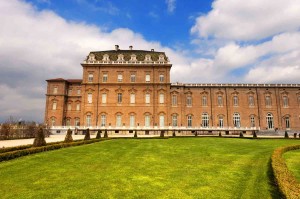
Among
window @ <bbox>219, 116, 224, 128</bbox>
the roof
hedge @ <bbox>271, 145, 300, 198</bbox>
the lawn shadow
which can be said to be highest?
the roof

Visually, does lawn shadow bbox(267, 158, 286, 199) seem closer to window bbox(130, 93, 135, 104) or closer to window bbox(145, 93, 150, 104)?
window bbox(145, 93, 150, 104)

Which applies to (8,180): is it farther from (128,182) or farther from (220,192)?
(220,192)

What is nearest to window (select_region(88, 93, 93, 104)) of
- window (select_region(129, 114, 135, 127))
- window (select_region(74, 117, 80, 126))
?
window (select_region(74, 117, 80, 126))

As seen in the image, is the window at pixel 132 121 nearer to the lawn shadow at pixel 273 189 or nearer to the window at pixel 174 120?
the window at pixel 174 120

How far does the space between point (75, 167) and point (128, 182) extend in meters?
3.32

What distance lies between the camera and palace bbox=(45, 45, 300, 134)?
42250mm

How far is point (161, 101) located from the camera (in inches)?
1673

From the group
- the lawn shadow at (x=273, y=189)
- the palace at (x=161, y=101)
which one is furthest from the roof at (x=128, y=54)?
the lawn shadow at (x=273, y=189)

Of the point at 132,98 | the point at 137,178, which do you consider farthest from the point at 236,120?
the point at 137,178

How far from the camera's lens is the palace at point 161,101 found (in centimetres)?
4225

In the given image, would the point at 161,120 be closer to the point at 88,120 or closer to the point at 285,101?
the point at 88,120

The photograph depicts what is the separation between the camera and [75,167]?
9.46 meters

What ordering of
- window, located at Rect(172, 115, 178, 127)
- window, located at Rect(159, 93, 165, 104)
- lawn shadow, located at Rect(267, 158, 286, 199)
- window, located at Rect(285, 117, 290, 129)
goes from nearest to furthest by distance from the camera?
lawn shadow, located at Rect(267, 158, 286, 199), window, located at Rect(159, 93, 165, 104), window, located at Rect(172, 115, 178, 127), window, located at Rect(285, 117, 290, 129)

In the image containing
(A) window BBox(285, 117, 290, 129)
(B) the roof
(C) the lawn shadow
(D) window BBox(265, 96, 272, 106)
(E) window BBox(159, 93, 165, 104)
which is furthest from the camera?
(B) the roof
